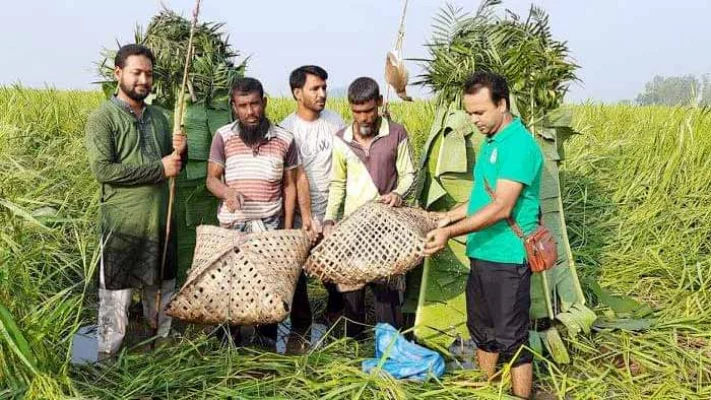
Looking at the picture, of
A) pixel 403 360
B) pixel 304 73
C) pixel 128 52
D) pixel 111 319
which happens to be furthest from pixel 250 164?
pixel 403 360

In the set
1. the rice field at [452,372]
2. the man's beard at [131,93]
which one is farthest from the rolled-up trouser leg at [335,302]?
the man's beard at [131,93]

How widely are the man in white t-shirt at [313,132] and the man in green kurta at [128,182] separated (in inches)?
26.7

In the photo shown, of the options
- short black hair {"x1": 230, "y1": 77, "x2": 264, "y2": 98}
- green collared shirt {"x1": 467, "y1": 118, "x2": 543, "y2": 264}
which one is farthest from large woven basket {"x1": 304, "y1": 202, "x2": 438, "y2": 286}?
short black hair {"x1": 230, "y1": 77, "x2": 264, "y2": 98}

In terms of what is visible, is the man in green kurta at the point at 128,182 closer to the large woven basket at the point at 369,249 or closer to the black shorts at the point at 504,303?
the large woven basket at the point at 369,249

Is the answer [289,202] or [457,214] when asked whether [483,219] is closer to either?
[457,214]

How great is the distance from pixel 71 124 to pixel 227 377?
212 inches

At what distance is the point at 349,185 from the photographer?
3.36 m

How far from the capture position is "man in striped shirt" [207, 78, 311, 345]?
316 cm

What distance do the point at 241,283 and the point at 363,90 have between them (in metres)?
1.15

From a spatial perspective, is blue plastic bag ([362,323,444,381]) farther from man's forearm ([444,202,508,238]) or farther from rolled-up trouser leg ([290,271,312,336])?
rolled-up trouser leg ([290,271,312,336])

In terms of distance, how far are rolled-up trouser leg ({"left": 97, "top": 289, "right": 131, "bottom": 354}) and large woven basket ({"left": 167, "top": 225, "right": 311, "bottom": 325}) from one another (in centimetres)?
68

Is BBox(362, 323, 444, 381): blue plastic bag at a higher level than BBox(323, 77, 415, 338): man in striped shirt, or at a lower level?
lower

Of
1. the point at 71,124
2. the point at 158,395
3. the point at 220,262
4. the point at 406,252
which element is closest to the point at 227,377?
the point at 158,395

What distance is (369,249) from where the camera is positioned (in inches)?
107
